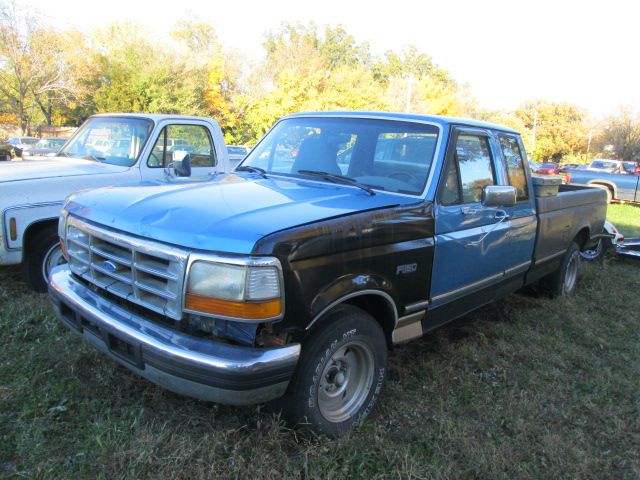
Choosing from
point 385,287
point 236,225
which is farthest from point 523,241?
point 236,225

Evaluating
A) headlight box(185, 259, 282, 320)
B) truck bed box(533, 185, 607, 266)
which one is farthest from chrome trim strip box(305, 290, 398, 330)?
truck bed box(533, 185, 607, 266)

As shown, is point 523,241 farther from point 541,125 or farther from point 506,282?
point 541,125

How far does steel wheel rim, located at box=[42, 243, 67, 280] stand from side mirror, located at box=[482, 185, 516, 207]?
389 centimetres

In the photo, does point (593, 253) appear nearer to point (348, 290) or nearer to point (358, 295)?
point (358, 295)

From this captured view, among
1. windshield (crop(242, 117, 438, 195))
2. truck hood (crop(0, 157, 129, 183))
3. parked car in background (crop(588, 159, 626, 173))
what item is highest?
windshield (crop(242, 117, 438, 195))

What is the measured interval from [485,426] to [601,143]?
2233 inches

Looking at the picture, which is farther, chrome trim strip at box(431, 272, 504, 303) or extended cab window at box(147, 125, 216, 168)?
extended cab window at box(147, 125, 216, 168)

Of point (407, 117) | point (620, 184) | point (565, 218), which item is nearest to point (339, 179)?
point (407, 117)

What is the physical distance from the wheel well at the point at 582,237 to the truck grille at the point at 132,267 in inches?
206

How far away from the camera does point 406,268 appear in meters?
3.06

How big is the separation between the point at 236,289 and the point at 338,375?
100cm

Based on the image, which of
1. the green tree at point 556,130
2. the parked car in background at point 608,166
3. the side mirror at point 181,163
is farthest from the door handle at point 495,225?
the green tree at point 556,130

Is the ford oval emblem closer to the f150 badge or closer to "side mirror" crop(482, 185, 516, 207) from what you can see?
the f150 badge

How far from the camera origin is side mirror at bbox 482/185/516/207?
355 cm
